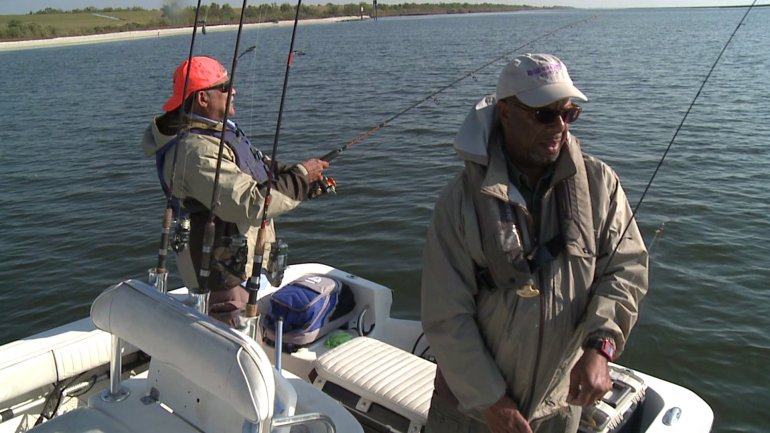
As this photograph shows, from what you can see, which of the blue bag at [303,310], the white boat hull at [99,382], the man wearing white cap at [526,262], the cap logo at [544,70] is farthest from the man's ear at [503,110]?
the blue bag at [303,310]

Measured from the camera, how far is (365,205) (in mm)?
9891

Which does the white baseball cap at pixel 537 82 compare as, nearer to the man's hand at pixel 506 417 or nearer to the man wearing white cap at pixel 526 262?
the man wearing white cap at pixel 526 262

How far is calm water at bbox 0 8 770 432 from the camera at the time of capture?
6.41 m

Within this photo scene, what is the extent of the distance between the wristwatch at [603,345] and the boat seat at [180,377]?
92 cm

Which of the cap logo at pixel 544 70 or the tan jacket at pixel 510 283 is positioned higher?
the cap logo at pixel 544 70

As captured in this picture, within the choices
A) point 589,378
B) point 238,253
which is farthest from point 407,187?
point 589,378

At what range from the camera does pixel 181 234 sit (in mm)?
3113

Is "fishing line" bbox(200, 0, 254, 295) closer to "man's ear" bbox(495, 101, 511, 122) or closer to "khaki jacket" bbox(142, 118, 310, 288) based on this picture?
"khaki jacket" bbox(142, 118, 310, 288)

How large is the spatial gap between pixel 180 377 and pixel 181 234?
101 cm

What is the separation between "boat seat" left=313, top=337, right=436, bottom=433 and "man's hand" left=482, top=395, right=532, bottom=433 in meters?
0.99

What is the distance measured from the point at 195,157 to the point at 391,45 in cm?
3326

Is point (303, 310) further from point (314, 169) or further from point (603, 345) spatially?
point (603, 345)

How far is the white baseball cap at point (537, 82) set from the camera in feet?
6.15

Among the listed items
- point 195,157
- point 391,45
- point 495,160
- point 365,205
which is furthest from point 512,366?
point 391,45
